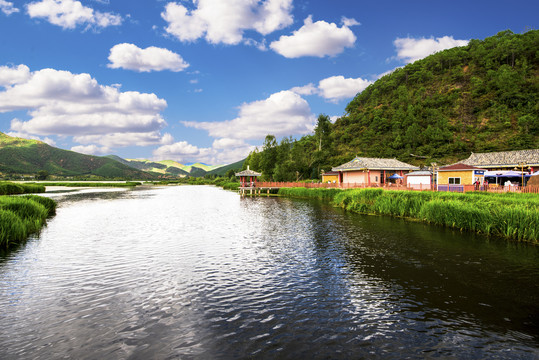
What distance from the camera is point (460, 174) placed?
4041 centimetres

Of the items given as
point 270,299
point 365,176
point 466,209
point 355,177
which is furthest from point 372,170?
point 270,299

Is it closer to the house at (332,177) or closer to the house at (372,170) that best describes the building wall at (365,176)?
the house at (372,170)

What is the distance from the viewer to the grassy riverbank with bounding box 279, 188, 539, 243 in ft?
56.5

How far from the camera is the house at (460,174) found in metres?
39.4

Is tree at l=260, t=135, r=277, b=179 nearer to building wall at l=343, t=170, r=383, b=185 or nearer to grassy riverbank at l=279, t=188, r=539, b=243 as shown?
building wall at l=343, t=170, r=383, b=185

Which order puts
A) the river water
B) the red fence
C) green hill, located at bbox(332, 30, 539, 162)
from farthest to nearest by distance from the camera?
green hill, located at bbox(332, 30, 539, 162) < the red fence < the river water

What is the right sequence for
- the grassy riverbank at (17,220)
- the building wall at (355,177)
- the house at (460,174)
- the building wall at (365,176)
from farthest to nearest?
the building wall at (355,177) < the building wall at (365,176) < the house at (460,174) < the grassy riverbank at (17,220)

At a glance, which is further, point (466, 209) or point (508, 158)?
point (508, 158)

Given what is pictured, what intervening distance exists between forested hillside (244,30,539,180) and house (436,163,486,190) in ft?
146

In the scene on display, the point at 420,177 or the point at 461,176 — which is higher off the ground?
the point at 420,177

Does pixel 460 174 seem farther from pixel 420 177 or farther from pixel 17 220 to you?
pixel 17 220

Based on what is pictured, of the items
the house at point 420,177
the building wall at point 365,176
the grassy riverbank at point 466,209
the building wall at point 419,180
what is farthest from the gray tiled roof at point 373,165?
the grassy riverbank at point 466,209

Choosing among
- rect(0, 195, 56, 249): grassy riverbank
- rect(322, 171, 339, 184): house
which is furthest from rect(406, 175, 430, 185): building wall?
rect(0, 195, 56, 249): grassy riverbank

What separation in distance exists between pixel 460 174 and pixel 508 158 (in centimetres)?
1543
